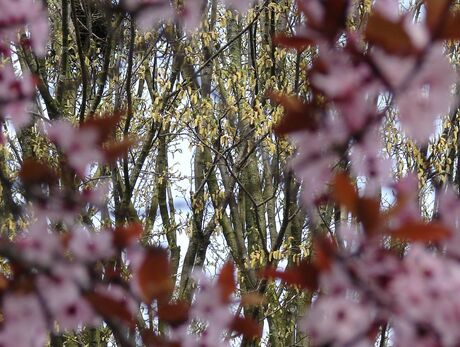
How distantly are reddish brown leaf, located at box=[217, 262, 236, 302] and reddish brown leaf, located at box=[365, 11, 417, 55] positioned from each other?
0.33 meters

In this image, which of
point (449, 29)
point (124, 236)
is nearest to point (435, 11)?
point (449, 29)

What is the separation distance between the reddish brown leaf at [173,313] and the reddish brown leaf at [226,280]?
60mm

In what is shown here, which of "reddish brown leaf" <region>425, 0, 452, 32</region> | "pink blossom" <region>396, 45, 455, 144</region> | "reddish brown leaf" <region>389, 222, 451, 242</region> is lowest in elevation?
"reddish brown leaf" <region>389, 222, 451, 242</region>

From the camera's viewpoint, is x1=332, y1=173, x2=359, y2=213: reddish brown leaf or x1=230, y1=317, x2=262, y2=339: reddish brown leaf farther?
x1=230, y1=317, x2=262, y2=339: reddish brown leaf

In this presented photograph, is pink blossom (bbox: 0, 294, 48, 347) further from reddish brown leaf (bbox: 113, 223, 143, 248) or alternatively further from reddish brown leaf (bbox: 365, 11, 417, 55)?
reddish brown leaf (bbox: 365, 11, 417, 55)

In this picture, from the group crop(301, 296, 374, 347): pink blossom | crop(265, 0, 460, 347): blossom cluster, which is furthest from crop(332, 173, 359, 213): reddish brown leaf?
crop(301, 296, 374, 347): pink blossom

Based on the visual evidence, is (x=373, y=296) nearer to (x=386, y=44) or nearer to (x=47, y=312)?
(x=386, y=44)

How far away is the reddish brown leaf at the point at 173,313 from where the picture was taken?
88cm

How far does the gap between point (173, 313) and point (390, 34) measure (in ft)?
1.42

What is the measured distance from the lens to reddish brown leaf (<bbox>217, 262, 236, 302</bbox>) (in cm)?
86

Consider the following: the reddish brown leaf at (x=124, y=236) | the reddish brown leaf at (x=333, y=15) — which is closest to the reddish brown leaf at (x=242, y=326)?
the reddish brown leaf at (x=124, y=236)

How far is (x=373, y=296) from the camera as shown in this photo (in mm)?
727

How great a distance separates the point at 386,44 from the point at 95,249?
1.38ft

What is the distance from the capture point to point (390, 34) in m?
0.65
